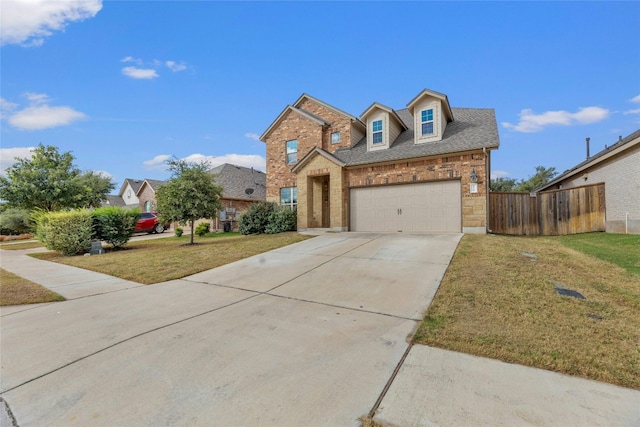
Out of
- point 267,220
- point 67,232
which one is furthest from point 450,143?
point 67,232

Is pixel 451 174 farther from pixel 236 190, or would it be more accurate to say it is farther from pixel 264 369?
pixel 236 190

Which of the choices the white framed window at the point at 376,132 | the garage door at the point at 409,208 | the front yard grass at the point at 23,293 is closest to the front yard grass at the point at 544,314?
the garage door at the point at 409,208

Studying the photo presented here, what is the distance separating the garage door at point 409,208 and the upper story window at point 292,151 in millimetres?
4912

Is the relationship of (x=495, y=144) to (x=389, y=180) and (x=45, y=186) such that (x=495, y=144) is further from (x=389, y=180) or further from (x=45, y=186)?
(x=45, y=186)

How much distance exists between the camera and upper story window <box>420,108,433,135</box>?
13.6 meters

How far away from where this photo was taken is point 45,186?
18125 mm

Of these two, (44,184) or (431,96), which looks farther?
(44,184)

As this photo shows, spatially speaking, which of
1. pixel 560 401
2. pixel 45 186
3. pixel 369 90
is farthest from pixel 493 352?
pixel 45 186

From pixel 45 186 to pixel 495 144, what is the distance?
2507 centimetres

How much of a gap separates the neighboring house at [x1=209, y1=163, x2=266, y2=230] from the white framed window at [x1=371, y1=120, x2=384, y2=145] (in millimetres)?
11126

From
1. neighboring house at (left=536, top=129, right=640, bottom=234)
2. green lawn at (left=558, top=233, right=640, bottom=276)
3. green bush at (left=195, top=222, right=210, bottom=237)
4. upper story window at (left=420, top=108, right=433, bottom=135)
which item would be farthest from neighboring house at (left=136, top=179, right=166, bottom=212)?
neighboring house at (left=536, top=129, right=640, bottom=234)

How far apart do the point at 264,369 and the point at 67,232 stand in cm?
1316

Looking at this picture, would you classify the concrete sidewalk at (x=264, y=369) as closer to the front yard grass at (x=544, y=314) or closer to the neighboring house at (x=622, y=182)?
the front yard grass at (x=544, y=314)

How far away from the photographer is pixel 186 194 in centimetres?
1277
